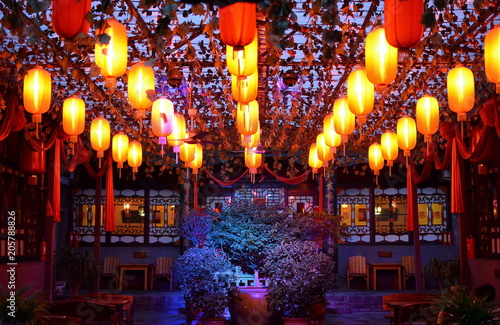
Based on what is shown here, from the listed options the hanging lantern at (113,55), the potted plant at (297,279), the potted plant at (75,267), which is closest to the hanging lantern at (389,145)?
the potted plant at (297,279)

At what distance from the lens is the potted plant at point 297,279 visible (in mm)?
8125

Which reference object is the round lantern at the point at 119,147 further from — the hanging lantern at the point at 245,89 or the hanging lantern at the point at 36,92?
the hanging lantern at the point at 245,89

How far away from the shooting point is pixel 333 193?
14.3 metres

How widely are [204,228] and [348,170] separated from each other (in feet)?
19.3

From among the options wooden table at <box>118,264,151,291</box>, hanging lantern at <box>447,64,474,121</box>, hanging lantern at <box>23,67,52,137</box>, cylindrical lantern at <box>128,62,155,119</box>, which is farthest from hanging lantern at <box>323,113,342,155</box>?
wooden table at <box>118,264,151,291</box>

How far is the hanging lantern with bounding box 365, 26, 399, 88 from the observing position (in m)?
4.87

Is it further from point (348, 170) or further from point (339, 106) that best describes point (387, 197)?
point (339, 106)

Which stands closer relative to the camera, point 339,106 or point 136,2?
point 136,2

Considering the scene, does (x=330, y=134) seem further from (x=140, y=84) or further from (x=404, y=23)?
(x=404, y=23)

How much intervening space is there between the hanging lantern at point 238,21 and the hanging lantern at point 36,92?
284cm

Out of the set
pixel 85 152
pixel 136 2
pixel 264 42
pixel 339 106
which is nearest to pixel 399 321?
pixel 339 106

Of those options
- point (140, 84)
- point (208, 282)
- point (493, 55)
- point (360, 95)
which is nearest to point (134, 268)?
point (208, 282)

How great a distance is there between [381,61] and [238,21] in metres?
1.62

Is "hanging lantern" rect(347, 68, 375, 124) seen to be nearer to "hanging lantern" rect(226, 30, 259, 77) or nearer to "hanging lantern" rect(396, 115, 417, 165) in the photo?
"hanging lantern" rect(226, 30, 259, 77)
